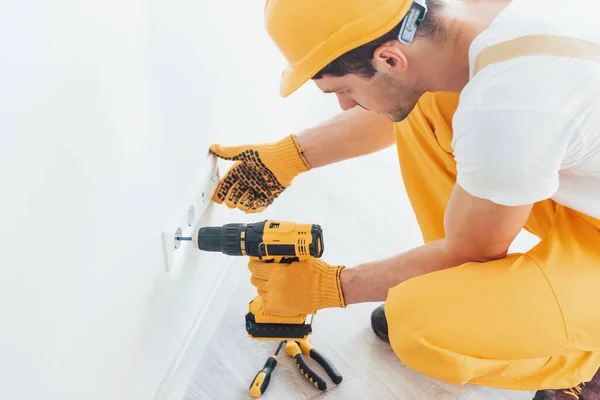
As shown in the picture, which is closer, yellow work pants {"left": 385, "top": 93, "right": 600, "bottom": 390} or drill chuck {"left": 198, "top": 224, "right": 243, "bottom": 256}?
yellow work pants {"left": 385, "top": 93, "right": 600, "bottom": 390}

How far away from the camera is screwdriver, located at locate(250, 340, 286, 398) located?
→ 125 cm

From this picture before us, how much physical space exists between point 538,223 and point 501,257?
150mm

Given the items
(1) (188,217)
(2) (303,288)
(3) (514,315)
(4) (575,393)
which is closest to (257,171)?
(1) (188,217)

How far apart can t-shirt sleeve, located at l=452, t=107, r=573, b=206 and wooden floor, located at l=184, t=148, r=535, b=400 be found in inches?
23.1

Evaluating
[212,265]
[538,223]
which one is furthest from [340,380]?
[538,223]

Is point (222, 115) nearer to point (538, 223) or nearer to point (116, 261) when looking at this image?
point (116, 261)

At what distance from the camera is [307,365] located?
4.27 ft

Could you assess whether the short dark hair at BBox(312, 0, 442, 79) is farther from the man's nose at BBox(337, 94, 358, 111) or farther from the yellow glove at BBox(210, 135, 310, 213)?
the yellow glove at BBox(210, 135, 310, 213)

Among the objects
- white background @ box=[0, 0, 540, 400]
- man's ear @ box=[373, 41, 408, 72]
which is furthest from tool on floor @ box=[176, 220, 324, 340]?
man's ear @ box=[373, 41, 408, 72]

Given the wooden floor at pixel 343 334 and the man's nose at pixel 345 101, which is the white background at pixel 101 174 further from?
the man's nose at pixel 345 101

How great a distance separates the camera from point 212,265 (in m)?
1.43

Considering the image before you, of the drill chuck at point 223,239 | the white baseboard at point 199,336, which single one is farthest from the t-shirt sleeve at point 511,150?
the white baseboard at point 199,336

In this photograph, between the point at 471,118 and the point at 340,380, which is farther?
the point at 340,380

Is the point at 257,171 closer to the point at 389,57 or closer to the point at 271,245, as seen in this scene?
the point at 271,245
